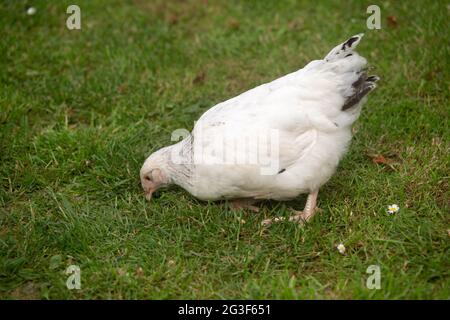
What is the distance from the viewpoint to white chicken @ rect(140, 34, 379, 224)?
140 inches

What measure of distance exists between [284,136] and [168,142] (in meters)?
1.49

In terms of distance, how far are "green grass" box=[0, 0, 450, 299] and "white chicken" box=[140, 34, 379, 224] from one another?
322mm

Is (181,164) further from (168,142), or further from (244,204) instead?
(168,142)

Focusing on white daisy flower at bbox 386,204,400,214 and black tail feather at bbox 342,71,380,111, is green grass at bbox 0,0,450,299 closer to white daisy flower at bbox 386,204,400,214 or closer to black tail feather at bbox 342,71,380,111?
white daisy flower at bbox 386,204,400,214

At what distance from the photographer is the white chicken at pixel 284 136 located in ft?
11.6

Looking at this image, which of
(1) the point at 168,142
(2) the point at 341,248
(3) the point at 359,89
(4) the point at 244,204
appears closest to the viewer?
(2) the point at 341,248

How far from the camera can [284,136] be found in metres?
3.57

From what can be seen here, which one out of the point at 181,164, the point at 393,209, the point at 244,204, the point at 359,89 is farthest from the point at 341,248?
the point at 181,164

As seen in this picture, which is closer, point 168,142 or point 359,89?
point 359,89

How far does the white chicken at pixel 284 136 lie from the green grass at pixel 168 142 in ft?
1.06

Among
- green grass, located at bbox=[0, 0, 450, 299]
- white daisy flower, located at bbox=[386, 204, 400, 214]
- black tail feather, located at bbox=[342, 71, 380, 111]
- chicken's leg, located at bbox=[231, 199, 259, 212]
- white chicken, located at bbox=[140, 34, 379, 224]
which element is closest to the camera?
green grass, located at bbox=[0, 0, 450, 299]

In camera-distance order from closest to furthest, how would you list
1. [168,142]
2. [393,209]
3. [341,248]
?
[341,248]
[393,209]
[168,142]

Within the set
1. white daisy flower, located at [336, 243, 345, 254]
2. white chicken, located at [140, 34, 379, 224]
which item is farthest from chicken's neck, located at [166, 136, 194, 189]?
white daisy flower, located at [336, 243, 345, 254]
